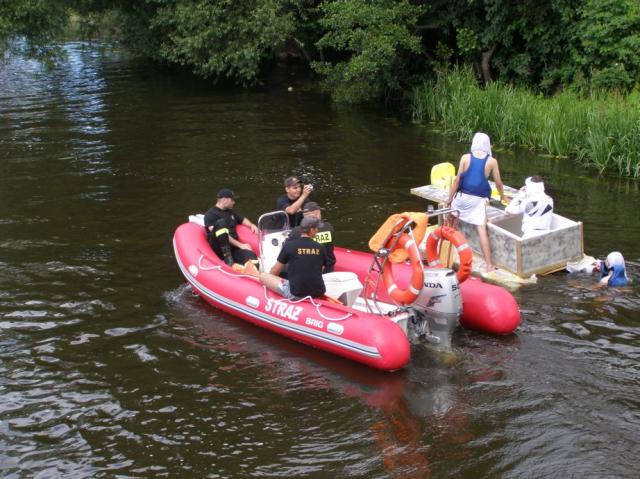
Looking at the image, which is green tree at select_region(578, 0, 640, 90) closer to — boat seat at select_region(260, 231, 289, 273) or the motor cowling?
boat seat at select_region(260, 231, 289, 273)

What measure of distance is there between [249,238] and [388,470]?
5.20 m

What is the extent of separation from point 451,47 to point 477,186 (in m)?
12.5

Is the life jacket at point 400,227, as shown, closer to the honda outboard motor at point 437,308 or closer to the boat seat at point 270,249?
the honda outboard motor at point 437,308

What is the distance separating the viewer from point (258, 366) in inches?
347

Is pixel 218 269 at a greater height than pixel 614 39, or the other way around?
pixel 614 39

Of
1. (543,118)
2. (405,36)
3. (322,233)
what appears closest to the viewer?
(322,233)

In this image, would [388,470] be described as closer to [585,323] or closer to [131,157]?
[585,323]

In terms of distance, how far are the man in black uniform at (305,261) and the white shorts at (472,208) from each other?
A: 246 centimetres

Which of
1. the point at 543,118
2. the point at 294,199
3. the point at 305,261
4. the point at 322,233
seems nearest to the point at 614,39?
the point at 543,118

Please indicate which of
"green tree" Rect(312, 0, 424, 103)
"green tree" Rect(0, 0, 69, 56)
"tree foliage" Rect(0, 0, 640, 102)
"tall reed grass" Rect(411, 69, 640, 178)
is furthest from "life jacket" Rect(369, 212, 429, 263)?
"green tree" Rect(0, 0, 69, 56)

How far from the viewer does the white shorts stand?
10547 mm

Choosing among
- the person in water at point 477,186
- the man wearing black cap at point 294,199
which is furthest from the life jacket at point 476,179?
the man wearing black cap at point 294,199

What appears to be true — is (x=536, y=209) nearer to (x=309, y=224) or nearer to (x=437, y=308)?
(x=437, y=308)

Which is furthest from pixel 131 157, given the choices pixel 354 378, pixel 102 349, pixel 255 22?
pixel 354 378
